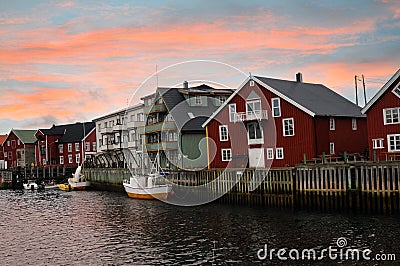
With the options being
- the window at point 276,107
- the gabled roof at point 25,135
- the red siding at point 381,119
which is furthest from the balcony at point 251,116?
the gabled roof at point 25,135

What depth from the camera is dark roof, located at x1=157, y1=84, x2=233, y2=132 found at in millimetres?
61500

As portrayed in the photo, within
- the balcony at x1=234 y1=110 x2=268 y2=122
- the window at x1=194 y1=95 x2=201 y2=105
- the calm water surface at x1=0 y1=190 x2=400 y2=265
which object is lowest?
the calm water surface at x1=0 y1=190 x2=400 y2=265

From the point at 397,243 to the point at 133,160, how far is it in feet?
183

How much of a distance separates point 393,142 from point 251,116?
1465 centimetres

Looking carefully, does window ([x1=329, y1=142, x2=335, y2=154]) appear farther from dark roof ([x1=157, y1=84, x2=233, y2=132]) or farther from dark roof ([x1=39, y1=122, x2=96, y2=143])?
dark roof ([x1=39, y1=122, x2=96, y2=143])

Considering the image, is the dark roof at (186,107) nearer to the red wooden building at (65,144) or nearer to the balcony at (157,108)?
the balcony at (157,108)

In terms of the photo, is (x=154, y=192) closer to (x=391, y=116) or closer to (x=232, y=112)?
(x=232, y=112)

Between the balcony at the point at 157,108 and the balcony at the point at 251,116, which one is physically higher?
the balcony at the point at 157,108

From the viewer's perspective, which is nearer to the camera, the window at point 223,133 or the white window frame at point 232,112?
the white window frame at point 232,112

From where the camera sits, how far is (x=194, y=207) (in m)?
41.1

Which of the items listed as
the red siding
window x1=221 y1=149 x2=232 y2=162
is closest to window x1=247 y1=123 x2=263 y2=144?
window x1=221 y1=149 x2=232 y2=162

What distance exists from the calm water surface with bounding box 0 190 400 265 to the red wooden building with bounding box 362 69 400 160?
11755mm

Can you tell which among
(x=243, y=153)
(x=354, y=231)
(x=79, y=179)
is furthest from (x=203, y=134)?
(x=354, y=231)

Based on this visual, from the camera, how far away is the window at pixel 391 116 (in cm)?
3909
